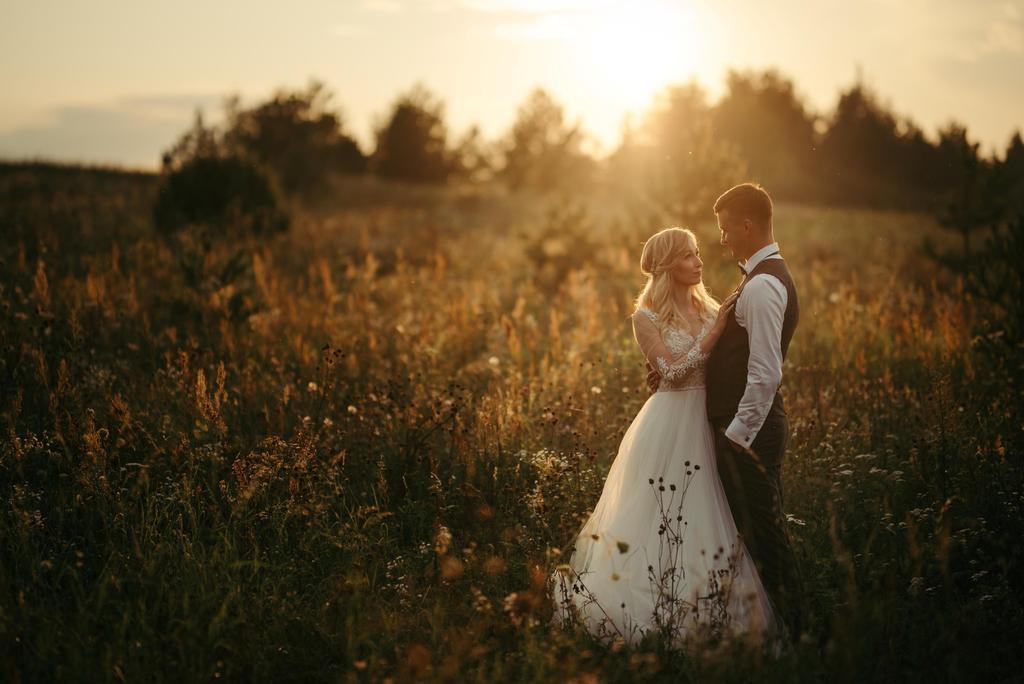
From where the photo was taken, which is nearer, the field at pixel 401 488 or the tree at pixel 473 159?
the field at pixel 401 488

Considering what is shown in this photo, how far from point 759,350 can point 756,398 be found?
0.24 metres

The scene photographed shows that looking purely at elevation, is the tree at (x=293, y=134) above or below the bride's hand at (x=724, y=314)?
above

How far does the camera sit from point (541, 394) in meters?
6.38

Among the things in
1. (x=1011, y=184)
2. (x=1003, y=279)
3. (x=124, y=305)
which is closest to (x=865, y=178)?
(x=1011, y=184)

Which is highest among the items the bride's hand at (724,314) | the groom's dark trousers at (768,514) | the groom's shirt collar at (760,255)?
the groom's shirt collar at (760,255)

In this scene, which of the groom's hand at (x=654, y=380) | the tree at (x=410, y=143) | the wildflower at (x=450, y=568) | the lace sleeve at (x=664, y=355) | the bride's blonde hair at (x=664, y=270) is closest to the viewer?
the wildflower at (x=450, y=568)

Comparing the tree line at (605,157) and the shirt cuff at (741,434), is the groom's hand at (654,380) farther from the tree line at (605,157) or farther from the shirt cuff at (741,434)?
the tree line at (605,157)

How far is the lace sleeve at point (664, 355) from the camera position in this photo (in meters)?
4.03

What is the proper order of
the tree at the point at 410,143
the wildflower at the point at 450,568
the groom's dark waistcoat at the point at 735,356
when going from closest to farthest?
1. the groom's dark waistcoat at the point at 735,356
2. the wildflower at the point at 450,568
3. the tree at the point at 410,143

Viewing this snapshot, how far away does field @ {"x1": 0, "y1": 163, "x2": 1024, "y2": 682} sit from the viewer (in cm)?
358

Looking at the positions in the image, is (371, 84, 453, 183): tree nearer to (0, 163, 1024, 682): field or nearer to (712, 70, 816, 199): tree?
(712, 70, 816, 199): tree

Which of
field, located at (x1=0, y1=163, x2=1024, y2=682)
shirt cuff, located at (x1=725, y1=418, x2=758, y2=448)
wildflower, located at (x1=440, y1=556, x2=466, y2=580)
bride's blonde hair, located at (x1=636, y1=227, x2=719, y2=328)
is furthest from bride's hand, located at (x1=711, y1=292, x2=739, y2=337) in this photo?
wildflower, located at (x1=440, y1=556, x2=466, y2=580)

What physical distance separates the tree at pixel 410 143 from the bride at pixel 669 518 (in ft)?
181

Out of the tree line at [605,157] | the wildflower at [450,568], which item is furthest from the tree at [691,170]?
the wildflower at [450,568]
